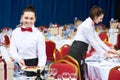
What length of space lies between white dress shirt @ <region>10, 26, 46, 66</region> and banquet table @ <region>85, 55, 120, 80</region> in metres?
0.86

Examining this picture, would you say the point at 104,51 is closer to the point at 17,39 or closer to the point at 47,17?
the point at 17,39

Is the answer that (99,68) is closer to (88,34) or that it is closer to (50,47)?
(88,34)

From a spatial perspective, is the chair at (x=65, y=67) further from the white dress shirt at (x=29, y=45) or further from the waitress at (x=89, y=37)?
the waitress at (x=89, y=37)

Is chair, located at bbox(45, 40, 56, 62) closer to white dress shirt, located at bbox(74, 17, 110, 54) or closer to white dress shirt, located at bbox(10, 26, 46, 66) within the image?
white dress shirt, located at bbox(74, 17, 110, 54)

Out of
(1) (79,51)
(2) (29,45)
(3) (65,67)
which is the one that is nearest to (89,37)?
(1) (79,51)

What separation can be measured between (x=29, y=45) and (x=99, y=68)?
0.97 meters

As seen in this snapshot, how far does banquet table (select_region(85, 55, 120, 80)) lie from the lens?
357cm

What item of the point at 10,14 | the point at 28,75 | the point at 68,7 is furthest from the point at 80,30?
the point at 68,7

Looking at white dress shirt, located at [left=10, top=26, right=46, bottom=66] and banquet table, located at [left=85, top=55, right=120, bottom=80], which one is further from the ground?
white dress shirt, located at [left=10, top=26, right=46, bottom=66]

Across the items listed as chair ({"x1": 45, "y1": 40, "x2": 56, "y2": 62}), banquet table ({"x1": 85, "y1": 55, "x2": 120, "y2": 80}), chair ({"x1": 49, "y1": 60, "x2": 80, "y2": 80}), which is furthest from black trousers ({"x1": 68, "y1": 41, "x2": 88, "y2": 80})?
chair ({"x1": 45, "y1": 40, "x2": 56, "y2": 62})

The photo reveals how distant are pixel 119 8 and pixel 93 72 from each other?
8.27 meters

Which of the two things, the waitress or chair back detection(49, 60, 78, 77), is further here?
the waitress

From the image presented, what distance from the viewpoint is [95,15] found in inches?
160

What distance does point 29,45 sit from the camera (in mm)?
3053
